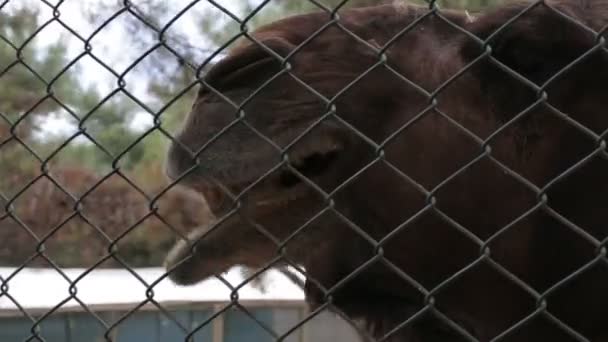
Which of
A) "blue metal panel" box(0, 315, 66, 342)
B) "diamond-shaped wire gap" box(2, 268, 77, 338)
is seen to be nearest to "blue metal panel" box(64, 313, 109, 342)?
"blue metal panel" box(0, 315, 66, 342)

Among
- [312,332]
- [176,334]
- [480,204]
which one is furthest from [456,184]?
[312,332]

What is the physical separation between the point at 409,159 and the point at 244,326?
6.75 m

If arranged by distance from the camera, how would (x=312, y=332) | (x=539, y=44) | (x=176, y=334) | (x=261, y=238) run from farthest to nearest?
(x=312, y=332), (x=176, y=334), (x=261, y=238), (x=539, y=44)

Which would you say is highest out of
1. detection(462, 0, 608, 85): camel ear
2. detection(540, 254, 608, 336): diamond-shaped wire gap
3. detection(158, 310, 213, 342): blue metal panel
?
detection(462, 0, 608, 85): camel ear

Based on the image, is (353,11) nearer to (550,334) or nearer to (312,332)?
(550,334)

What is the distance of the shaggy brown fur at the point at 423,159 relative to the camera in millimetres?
2557

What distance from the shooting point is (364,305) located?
9.46 ft

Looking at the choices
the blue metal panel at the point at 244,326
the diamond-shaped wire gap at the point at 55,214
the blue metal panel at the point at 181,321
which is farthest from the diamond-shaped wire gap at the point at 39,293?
the blue metal panel at the point at 244,326

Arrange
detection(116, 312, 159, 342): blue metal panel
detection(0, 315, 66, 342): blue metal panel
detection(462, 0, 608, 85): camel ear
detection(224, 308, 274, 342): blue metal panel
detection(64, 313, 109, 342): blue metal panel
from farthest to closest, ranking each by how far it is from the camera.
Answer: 1. detection(224, 308, 274, 342): blue metal panel
2. detection(116, 312, 159, 342): blue metal panel
3. detection(64, 313, 109, 342): blue metal panel
4. detection(0, 315, 66, 342): blue metal panel
5. detection(462, 0, 608, 85): camel ear

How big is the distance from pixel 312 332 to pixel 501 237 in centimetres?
714

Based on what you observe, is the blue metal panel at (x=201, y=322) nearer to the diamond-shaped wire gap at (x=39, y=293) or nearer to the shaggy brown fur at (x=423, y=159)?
the diamond-shaped wire gap at (x=39, y=293)

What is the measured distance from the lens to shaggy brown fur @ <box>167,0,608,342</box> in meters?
2.56

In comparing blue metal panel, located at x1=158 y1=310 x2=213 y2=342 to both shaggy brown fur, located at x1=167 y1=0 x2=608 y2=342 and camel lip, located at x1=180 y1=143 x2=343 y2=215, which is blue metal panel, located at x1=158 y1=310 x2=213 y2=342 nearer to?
shaggy brown fur, located at x1=167 y1=0 x2=608 y2=342

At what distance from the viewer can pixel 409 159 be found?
265 cm
